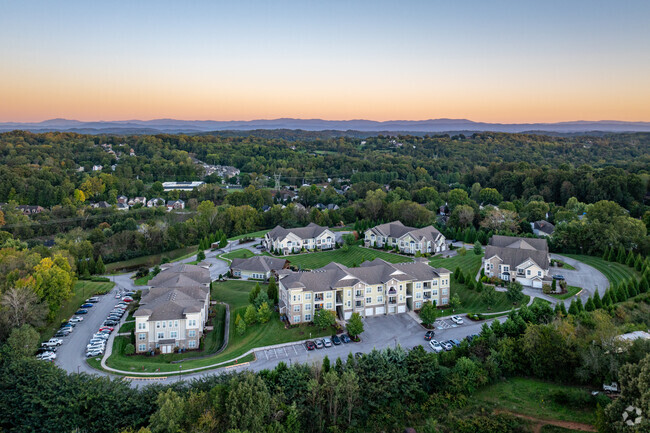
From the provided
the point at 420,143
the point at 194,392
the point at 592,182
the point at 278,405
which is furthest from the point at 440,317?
the point at 420,143

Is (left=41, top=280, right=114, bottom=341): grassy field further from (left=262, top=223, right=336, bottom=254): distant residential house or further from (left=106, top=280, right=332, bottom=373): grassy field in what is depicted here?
(left=262, top=223, right=336, bottom=254): distant residential house

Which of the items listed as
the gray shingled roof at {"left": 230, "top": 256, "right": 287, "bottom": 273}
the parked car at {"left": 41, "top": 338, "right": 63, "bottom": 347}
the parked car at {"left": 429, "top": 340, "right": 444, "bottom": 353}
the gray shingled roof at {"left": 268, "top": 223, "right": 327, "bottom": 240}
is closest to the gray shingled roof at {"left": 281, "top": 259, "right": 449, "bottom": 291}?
the parked car at {"left": 429, "top": 340, "right": 444, "bottom": 353}

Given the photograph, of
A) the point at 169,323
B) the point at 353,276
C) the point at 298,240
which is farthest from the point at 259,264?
the point at 169,323

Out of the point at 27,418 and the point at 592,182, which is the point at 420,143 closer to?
the point at 592,182

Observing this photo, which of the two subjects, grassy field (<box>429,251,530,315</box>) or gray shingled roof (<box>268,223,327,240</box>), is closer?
grassy field (<box>429,251,530,315</box>)

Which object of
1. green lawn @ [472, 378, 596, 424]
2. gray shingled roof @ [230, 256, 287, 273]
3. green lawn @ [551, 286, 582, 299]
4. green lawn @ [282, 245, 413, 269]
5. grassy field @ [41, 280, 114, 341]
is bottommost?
grassy field @ [41, 280, 114, 341]
